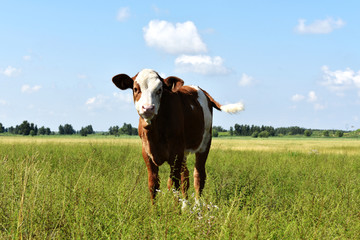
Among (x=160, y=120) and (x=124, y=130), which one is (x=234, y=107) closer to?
(x=160, y=120)

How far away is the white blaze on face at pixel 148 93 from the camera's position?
399 cm

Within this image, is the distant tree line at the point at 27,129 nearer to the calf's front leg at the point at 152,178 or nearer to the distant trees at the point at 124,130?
the distant trees at the point at 124,130

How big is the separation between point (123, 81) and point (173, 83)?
0.74m

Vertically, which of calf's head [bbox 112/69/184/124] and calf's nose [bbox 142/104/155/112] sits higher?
calf's head [bbox 112/69/184/124]

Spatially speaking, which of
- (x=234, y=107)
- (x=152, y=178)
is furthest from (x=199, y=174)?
(x=234, y=107)

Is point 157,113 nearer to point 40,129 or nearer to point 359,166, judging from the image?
point 359,166

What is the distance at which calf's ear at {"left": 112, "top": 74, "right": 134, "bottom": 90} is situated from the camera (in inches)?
180

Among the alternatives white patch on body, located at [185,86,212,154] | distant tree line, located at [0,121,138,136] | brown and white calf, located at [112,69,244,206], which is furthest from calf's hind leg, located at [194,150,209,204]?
distant tree line, located at [0,121,138,136]

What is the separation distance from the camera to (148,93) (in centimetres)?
413

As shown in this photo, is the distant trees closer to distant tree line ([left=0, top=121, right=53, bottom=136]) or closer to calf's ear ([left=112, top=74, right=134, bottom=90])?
distant tree line ([left=0, top=121, right=53, bottom=136])

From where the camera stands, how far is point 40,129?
121875mm

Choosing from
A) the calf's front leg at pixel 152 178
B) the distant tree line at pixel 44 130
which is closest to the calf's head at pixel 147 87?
the calf's front leg at pixel 152 178

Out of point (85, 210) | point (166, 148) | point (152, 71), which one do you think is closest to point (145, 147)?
point (166, 148)

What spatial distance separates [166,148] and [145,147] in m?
0.34
